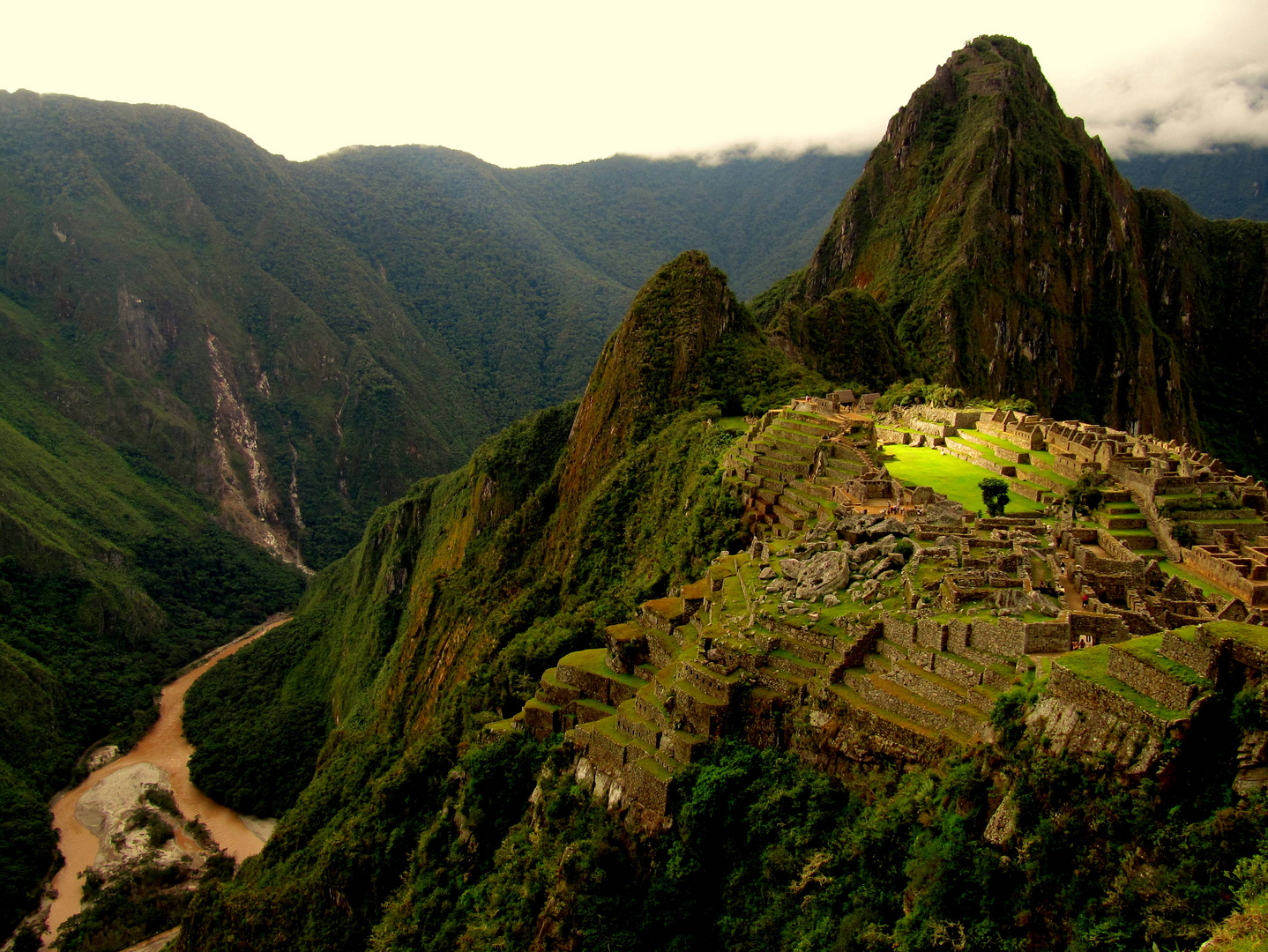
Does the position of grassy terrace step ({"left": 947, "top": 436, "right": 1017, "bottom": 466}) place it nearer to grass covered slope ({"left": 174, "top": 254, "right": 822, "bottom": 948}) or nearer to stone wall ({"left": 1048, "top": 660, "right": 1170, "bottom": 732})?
grass covered slope ({"left": 174, "top": 254, "right": 822, "bottom": 948})

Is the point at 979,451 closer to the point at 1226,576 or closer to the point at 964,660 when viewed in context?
the point at 1226,576

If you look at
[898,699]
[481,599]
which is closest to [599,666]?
[898,699]

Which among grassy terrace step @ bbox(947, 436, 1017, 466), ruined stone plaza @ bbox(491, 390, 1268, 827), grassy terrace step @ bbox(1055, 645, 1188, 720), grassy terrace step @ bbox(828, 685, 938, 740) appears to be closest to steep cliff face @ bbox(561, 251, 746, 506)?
grassy terrace step @ bbox(947, 436, 1017, 466)

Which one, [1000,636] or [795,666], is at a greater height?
[1000,636]

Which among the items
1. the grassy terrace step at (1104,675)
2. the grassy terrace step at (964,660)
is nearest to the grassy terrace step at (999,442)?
the grassy terrace step at (964,660)

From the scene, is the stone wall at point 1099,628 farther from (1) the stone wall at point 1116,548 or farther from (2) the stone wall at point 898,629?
(1) the stone wall at point 1116,548

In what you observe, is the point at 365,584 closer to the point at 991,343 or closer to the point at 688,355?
the point at 688,355
